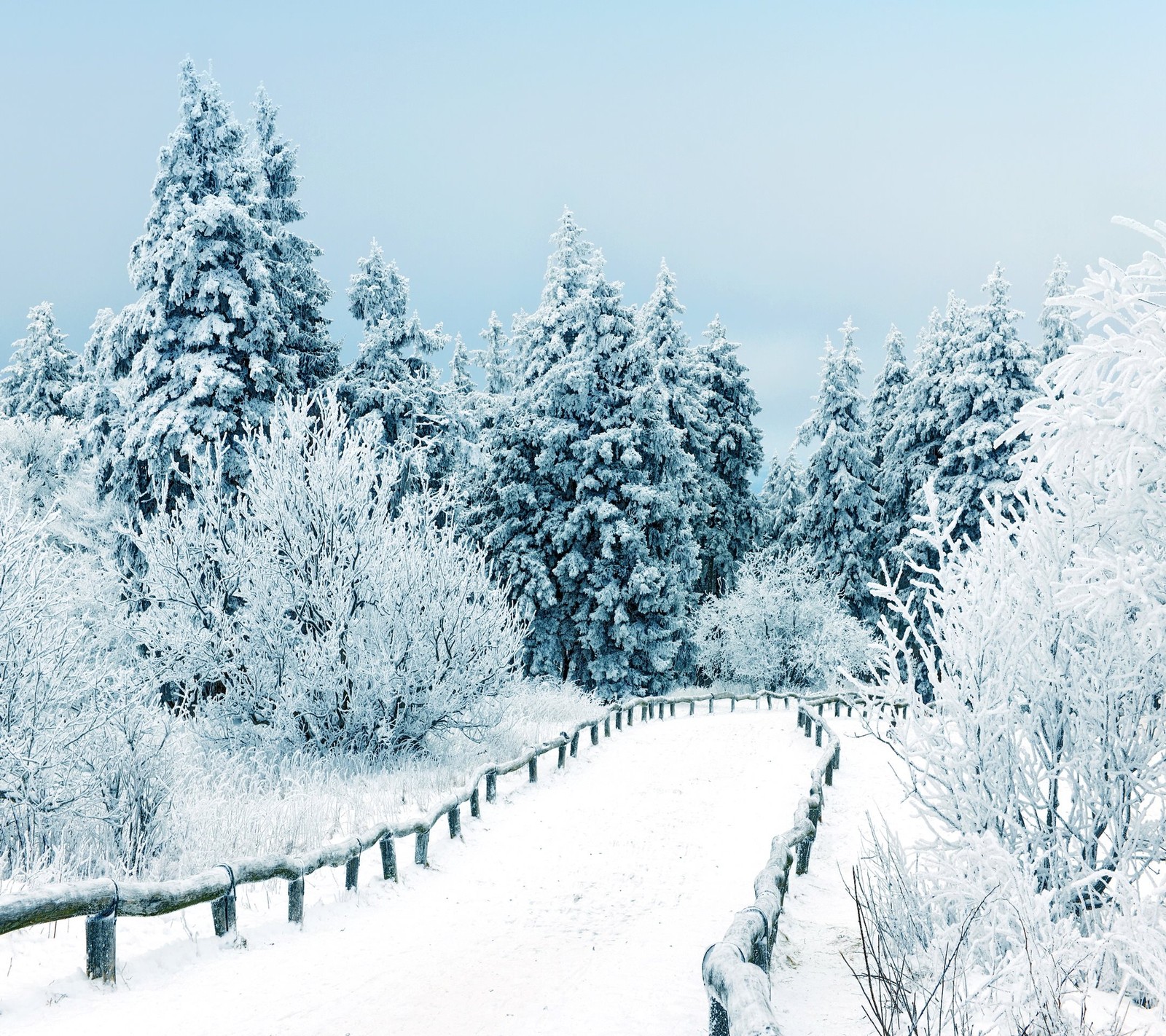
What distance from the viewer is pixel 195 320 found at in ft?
64.2

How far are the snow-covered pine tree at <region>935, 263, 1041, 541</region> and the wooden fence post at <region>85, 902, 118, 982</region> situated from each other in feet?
89.0

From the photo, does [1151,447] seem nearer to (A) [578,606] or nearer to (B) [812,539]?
(A) [578,606]

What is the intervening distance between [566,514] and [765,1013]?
24521 mm

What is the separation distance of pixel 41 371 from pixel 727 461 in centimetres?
2958

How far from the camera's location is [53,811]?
7504mm

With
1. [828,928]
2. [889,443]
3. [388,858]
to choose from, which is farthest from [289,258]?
[889,443]

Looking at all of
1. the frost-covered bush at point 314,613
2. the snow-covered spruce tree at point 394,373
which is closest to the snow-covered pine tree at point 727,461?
the snow-covered spruce tree at point 394,373

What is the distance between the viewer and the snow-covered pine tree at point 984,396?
92.2 feet

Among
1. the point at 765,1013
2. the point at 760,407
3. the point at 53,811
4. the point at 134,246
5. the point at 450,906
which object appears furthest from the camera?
the point at 760,407

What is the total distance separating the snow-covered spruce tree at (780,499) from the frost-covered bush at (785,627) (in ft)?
19.4

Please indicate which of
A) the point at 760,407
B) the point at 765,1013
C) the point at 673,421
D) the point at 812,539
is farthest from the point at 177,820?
the point at 760,407

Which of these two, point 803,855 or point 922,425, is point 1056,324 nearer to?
point 922,425

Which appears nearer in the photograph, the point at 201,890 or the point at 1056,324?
the point at 201,890

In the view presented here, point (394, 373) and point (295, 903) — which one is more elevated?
point (394, 373)
